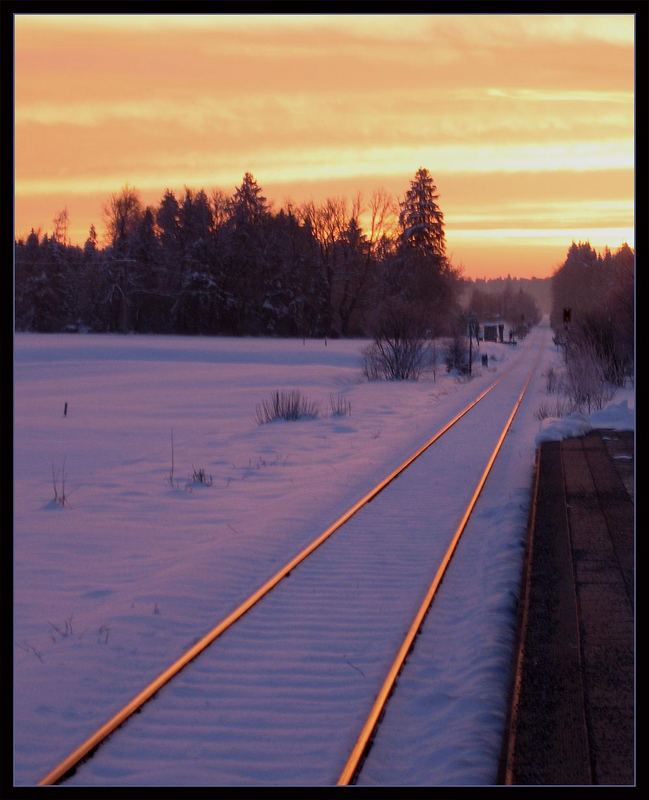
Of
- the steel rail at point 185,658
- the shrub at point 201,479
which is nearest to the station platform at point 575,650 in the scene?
the steel rail at point 185,658

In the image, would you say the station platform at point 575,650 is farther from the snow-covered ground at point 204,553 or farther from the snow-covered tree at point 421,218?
the snow-covered tree at point 421,218

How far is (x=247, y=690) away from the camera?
608 centimetres

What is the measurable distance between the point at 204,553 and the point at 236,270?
226 feet

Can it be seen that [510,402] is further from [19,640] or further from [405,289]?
[405,289]

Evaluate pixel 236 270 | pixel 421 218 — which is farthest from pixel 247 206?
pixel 421 218

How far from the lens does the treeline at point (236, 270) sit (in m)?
74.2

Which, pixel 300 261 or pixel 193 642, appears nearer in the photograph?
pixel 193 642

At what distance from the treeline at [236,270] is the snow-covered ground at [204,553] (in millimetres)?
48363

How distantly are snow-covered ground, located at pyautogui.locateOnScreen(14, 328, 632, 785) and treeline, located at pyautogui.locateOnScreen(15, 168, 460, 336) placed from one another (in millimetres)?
48363

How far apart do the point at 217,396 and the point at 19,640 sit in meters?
26.6

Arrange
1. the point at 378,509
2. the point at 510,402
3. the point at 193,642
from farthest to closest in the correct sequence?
the point at 510,402
the point at 378,509
the point at 193,642

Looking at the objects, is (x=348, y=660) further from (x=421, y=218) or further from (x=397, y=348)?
(x=421, y=218)
